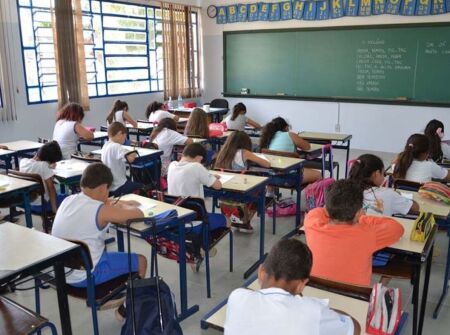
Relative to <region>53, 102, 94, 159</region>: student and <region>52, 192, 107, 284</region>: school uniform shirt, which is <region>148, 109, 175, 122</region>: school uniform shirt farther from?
<region>52, 192, 107, 284</region>: school uniform shirt

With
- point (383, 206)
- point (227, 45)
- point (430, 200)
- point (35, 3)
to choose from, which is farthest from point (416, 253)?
point (227, 45)

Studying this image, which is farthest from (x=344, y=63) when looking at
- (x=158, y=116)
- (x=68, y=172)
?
(x=68, y=172)

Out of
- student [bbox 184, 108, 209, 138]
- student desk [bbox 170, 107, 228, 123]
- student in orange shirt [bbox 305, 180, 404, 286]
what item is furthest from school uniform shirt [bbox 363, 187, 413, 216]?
→ student desk [bbox 170, 107, 228, 123]

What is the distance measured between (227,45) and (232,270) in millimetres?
7041

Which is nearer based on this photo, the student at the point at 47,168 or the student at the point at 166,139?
the student at the point at 47,168

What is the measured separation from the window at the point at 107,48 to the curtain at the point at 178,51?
0.17 meters

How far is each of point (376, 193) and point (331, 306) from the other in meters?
1.28

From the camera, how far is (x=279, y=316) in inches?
55.3

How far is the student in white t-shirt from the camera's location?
8.48ft

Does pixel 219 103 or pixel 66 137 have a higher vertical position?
pixel 219 103

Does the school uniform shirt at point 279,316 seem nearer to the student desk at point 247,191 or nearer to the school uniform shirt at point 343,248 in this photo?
the school uniform shirt at point 343,248

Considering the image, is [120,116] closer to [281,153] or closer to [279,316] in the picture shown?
[281,153]

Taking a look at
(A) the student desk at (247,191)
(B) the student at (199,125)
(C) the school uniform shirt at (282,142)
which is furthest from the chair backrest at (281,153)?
(B) the student at (199,125)

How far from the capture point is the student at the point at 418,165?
386 cm
